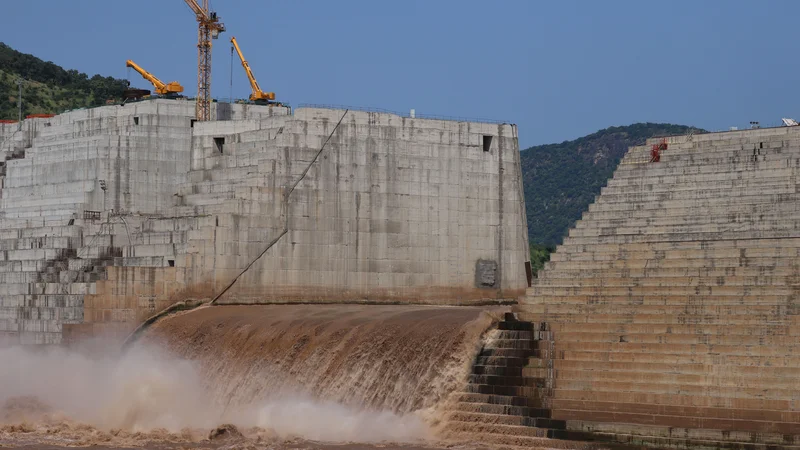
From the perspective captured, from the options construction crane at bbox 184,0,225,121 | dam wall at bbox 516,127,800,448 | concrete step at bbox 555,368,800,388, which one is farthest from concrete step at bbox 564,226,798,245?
construction crane at bbox 184,0,225,121

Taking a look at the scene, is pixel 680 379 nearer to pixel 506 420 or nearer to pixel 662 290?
pixel 662 290

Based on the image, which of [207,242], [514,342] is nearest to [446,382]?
[514,342]

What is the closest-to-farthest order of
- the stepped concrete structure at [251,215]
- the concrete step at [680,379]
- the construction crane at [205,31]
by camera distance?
the concrete step at [680,379] < the stepped concrete structure at [251,215] < the construction crane at [205,31]

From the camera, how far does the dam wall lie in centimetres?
4147

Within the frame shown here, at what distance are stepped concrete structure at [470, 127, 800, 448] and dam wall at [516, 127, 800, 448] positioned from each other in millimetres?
42

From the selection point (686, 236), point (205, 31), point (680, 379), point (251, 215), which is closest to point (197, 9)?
point (205, 31)

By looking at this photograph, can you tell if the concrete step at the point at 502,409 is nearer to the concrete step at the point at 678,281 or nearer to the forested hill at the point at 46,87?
the concrete step at the point at 678,281

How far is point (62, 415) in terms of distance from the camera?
56.2m

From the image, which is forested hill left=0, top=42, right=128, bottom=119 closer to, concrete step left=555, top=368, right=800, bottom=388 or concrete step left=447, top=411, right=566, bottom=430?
concrete step left=447, top=411, right=566, bottom=430

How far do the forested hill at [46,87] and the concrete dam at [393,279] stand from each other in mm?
37705

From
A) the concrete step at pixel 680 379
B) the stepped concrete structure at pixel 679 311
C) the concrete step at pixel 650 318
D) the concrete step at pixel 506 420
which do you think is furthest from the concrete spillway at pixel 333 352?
the concrete step at pixel 680 379

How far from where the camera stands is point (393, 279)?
73.0m

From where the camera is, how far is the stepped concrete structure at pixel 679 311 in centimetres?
4150

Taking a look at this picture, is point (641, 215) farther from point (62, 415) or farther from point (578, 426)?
point (62, 415)
